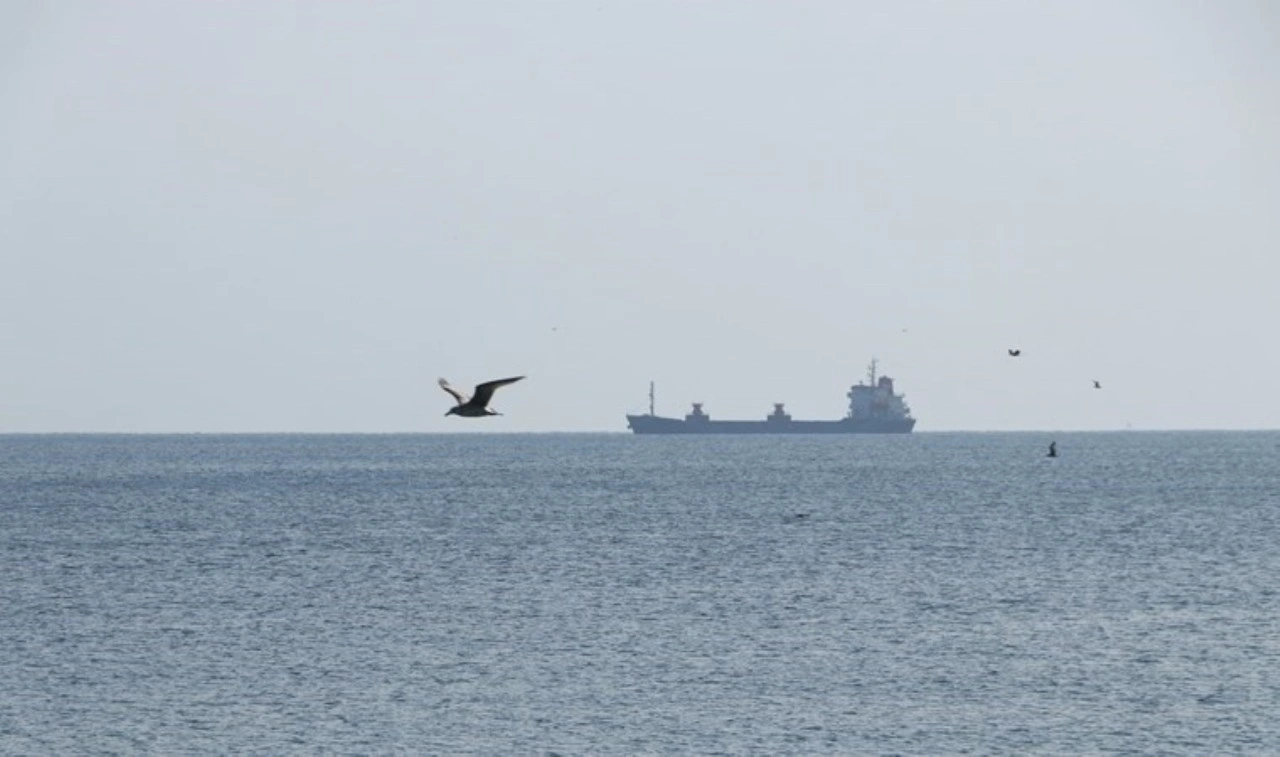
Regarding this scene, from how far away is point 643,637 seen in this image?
61.3m

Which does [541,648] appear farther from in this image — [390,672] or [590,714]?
[590,714]

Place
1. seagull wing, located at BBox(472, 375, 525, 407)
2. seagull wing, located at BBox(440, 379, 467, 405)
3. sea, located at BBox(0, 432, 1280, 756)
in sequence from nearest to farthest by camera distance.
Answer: seagull wing, located at BBox(472, 375, 525, 407) < seagull wing, located at BBox(440, 379, 467, 405) < sea, located at BBox(0, 432, 1280, 756)

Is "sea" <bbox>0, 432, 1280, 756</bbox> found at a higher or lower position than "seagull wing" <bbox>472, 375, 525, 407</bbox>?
lower

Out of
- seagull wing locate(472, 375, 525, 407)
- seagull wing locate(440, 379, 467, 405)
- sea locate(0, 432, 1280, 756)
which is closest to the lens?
seagull wing locate(472, 375, 525, 407)

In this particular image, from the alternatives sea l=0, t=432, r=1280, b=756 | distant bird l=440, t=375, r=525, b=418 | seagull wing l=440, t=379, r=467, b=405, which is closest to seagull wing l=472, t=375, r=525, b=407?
distant bird l=440, t=375, r=525, b=418

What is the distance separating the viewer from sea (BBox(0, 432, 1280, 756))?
46375 millimetres

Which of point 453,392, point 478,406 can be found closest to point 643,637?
point 453,392

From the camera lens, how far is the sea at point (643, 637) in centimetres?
4638

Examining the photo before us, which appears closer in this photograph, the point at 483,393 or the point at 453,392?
the point at 483,393

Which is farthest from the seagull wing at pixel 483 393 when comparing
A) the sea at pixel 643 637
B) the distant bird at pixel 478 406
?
the sea at pixel 643 637

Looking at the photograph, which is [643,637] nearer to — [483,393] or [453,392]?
[453,392]

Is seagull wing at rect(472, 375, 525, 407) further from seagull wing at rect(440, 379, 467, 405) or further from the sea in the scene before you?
the sea

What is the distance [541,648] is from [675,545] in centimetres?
4032

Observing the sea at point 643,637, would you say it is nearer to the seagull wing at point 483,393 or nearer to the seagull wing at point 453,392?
the seagull wing at point 453,392
